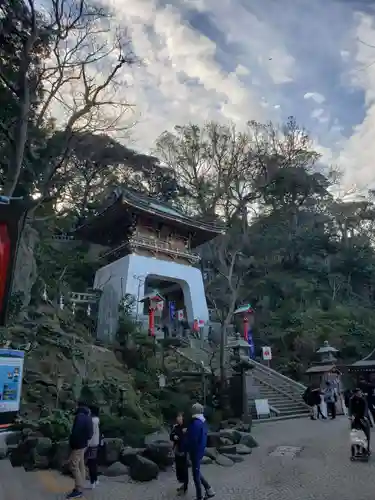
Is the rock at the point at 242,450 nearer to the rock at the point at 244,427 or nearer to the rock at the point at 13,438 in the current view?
the rock at the point at 244,427

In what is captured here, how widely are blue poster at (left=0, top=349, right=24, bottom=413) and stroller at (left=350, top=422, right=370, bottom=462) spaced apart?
628cm

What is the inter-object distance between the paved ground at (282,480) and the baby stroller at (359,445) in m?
0.16

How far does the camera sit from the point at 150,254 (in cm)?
2659

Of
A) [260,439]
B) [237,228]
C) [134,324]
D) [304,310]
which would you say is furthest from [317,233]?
[260,439]

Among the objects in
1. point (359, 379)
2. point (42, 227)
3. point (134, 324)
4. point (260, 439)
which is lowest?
point (260, 439)

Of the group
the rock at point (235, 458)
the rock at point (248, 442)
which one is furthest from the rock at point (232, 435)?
the rock at point (235, 458)

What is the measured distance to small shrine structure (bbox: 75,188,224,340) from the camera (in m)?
24.9

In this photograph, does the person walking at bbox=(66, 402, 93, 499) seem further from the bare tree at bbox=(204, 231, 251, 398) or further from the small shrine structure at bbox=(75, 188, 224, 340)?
the bare tree at bbox=(204, 231, 251, 398)

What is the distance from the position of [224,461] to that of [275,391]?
9.67m

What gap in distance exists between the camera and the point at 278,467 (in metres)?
7.84

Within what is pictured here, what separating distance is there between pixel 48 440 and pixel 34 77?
10.2m

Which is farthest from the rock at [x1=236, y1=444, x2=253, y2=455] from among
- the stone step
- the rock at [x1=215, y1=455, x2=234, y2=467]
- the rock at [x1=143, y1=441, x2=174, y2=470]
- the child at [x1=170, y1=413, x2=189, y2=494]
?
the stone step

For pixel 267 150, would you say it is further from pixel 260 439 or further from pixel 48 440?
pixel 48 440

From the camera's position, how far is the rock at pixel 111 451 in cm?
746
